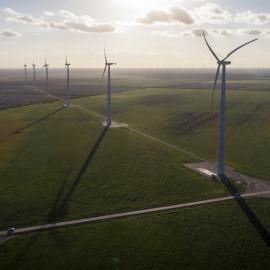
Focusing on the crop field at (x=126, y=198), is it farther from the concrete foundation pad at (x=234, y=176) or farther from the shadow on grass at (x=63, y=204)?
the concrete foundation pad at (x=234, y=176)

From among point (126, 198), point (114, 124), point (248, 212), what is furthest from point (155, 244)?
point (114, 124)

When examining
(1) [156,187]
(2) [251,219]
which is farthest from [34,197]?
(2) [251,219]

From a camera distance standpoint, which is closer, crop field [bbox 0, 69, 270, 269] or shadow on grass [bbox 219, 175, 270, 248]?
crop field [bbox 0, 69, 270, 269]

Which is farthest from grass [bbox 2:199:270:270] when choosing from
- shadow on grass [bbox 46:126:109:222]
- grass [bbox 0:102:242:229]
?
grass [bbox 0:102:242:229]

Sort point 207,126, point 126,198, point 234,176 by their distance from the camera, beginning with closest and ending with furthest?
1. point 126,198
2. point 234,176
3. point 207,126

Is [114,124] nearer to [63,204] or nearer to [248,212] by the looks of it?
[63,204]

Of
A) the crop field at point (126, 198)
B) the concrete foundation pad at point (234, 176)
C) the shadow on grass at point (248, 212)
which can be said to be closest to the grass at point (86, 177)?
the crop field at point (126, 198)

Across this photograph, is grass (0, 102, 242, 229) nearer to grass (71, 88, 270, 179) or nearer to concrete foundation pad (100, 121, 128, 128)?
grass (71, 88, 270, 179)
